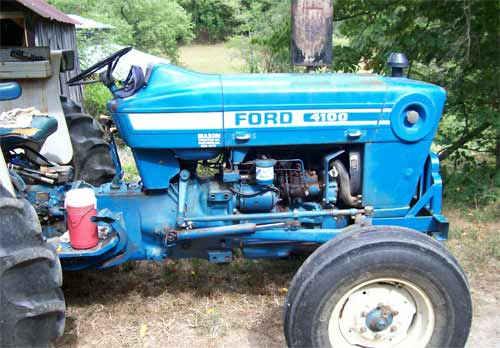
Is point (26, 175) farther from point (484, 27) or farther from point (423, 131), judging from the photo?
point (484, 27)

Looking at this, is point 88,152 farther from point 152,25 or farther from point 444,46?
point 152,25

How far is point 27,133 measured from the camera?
3168 mm

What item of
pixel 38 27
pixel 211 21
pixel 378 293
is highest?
pixel 211 21

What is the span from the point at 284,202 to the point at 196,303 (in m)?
0.87

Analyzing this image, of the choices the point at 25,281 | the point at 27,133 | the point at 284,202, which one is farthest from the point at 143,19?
the point at 25,281

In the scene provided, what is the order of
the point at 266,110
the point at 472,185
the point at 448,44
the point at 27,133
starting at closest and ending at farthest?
the point at 266,110 → the point at 27,133 → the point at 448,44 → the point at 472,185

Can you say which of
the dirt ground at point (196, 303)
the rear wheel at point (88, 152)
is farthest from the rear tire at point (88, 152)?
the dirt ground at point (196, 303)

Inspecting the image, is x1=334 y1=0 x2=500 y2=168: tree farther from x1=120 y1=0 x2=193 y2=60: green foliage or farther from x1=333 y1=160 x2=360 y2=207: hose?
x1=120 y1=0 x2=193 y2=60: green foliage

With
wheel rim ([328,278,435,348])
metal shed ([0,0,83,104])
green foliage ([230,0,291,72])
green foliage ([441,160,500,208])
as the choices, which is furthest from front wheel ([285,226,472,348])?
metal shed ([0,0,83,104])

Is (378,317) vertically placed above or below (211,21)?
below

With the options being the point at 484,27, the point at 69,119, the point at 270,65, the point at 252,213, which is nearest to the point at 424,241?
the point at 252,213

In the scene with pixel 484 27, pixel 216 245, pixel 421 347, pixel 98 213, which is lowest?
pixel 421 347

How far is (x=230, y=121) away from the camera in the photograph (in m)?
2.65

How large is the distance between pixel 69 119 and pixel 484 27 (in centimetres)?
391
